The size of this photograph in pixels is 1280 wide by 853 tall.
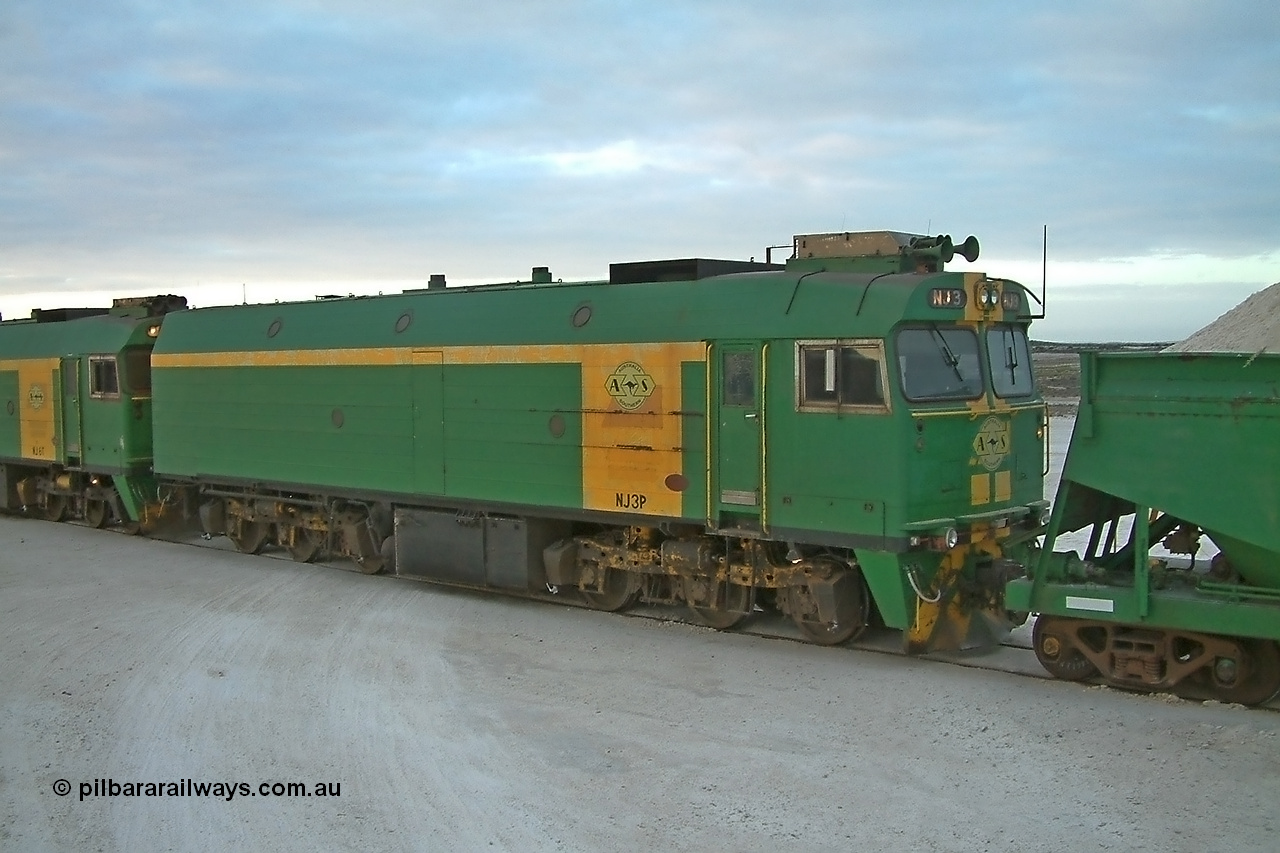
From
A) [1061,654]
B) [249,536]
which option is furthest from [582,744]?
[249,536]

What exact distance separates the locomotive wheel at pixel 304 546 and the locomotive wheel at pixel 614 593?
5047 mm

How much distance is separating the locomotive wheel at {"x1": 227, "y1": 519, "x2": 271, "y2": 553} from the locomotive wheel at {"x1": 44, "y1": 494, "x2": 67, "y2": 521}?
5.76 meters

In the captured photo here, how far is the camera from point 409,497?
14.0m

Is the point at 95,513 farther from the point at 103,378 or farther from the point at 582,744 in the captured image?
the point at 582,744

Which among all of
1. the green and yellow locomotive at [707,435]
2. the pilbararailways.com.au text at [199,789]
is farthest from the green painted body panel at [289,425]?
the pilbararailways.com.au text at [199,789]

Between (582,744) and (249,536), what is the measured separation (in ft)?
33.7

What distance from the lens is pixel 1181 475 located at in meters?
8.60

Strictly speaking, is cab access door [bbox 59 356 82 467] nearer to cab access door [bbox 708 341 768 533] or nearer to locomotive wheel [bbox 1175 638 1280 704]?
cab access door [bbox 708 341 768 533]

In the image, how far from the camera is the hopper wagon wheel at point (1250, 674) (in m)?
8.39

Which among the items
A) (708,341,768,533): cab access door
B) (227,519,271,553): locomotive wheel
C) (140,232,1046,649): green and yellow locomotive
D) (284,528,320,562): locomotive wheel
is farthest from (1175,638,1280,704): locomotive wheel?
(227,519,271,553): locomotive wheel

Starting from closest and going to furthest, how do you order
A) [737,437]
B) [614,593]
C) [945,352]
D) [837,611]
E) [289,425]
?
[945,352]
[837,611]
[737,437]
[614,593]
[289,425]

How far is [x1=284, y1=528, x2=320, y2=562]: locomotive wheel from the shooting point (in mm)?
15922

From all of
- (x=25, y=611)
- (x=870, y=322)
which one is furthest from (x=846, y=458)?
(x=25, y=611)

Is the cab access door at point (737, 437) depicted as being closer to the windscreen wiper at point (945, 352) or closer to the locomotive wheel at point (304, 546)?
the windscreen wiper at point (945, 352)
